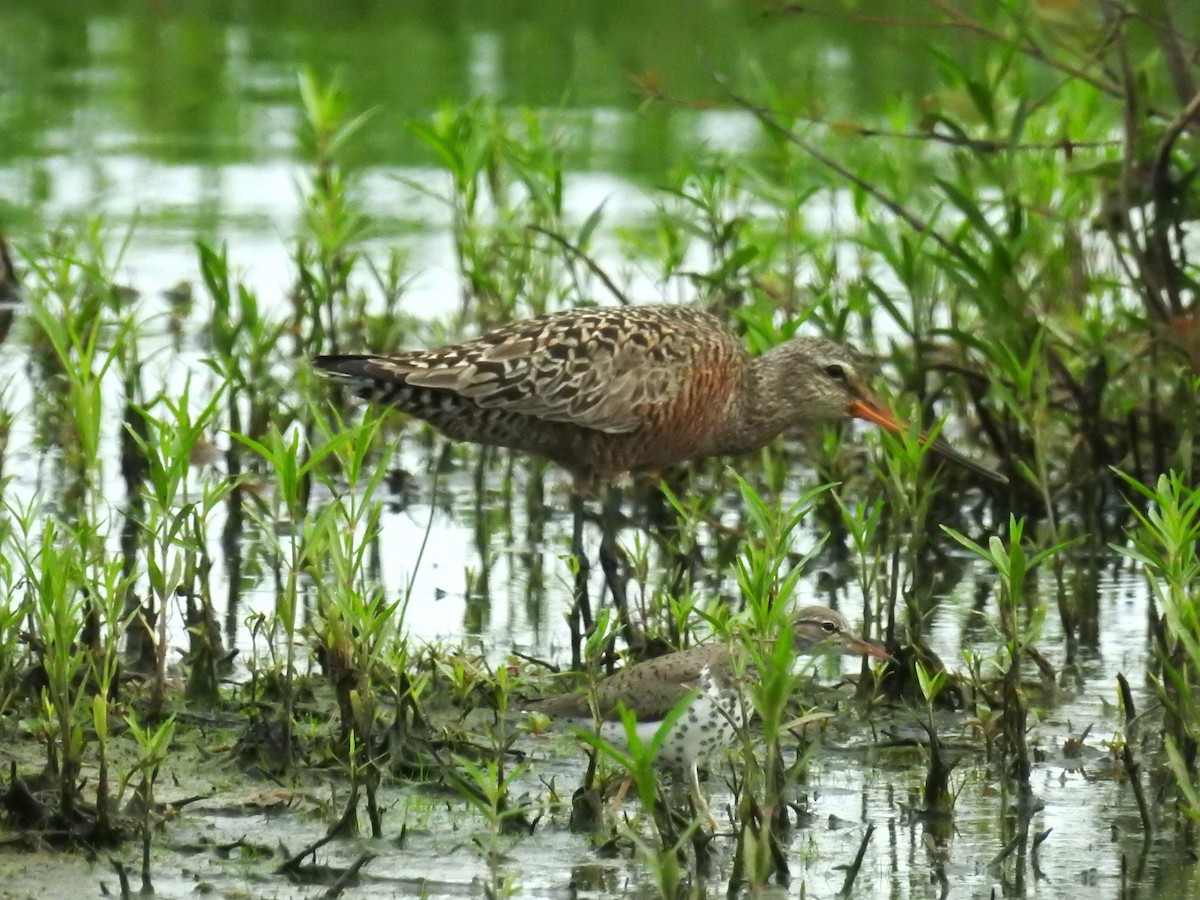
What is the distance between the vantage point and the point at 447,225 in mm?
12883

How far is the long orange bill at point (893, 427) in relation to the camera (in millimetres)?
7836

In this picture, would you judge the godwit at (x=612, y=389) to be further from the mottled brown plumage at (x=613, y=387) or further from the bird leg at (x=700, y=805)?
the bird leg at (x=700, y=805)

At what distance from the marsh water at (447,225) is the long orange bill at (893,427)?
1.52 ft

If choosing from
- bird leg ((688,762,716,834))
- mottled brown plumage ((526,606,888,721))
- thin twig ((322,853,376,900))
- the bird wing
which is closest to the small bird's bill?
mottled brown plumage ((526,606,888,721))

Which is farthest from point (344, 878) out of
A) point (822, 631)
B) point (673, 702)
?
point (822, 631)

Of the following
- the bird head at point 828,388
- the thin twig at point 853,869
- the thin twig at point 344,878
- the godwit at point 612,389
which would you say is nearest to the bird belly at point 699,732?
the thin twig at point 853,869

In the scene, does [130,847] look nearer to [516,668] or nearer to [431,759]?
[431,759]

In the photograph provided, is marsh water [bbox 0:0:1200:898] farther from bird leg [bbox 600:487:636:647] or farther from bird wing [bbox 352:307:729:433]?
bird wing [bbox 352:307:729:433]

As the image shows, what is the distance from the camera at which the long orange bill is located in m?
7.84

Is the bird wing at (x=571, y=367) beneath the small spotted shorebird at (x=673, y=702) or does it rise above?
above

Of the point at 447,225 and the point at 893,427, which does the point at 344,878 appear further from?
the point at 447,225

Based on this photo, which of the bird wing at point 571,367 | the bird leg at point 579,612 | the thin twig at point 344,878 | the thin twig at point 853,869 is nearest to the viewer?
the thin twig at point 344,878

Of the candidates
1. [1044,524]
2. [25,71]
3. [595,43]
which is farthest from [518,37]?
[1044,524]

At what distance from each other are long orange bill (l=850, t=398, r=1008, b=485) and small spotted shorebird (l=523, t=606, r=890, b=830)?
83.1 inches
